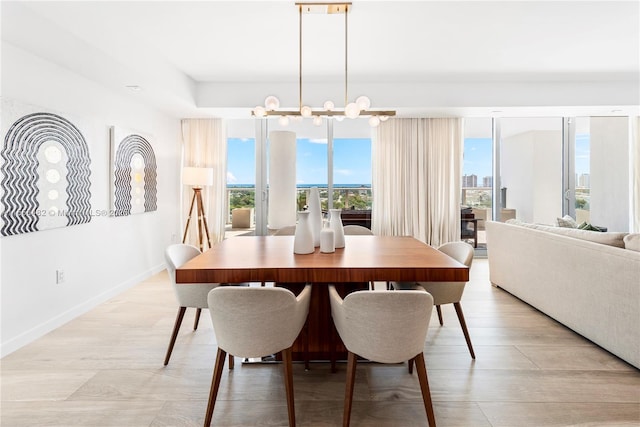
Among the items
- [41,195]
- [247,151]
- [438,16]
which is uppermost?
[438,16]

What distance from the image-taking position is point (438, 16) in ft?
9.41

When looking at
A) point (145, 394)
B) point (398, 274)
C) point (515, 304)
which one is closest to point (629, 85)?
point (515, 304)

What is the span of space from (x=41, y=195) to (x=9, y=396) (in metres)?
1.46

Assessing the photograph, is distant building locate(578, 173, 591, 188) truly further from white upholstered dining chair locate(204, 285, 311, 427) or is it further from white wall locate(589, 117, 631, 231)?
white upholstered dining chair locate(204, 285, 311, 427)

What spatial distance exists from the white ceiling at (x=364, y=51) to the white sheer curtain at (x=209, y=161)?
43 centimetres

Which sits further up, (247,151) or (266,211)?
(247,151)

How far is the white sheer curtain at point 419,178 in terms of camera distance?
17.9 feet

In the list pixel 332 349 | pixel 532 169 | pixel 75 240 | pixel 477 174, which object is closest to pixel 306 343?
pixel 332 349

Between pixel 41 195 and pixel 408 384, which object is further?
pixel 41 195

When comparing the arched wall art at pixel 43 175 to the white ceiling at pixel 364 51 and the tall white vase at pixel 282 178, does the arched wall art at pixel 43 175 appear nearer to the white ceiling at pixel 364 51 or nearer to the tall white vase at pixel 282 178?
the white ceiling at pixel 364 51

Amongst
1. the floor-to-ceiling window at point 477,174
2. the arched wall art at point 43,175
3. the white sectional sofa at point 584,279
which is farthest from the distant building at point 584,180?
the arched wall art at point 43,175

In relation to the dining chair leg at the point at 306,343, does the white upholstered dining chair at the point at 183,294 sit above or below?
above

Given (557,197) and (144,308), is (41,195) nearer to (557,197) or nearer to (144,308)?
(144,308)

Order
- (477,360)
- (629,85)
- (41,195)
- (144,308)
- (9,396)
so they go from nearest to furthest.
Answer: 1. (9,396)
2. (477,360)
3. (41,195)
4. (144,308)
5. (629,85)
